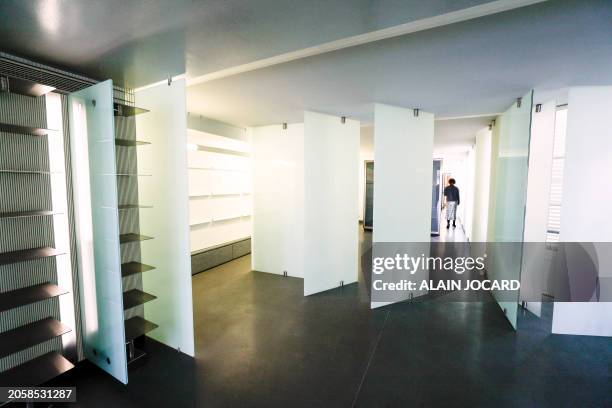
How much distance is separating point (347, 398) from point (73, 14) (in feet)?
9.80

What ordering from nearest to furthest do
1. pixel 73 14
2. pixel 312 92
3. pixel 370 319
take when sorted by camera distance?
1. pixel 73 14
2. pixel 312 92
3. pixel 370 319

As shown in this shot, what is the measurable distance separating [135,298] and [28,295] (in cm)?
73

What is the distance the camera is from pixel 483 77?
2.58 metres

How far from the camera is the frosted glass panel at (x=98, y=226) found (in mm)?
2119

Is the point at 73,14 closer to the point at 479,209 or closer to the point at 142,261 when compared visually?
the point at 142,261

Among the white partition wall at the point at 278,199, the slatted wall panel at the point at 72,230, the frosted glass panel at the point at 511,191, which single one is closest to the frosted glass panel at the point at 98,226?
the slatted wall panel at the point at 72,230

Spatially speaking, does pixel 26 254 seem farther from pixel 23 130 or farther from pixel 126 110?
pixel 126 110

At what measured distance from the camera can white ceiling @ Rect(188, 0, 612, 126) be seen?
5.69ft

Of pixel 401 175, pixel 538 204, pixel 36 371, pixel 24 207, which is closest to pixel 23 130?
pixel 24 207

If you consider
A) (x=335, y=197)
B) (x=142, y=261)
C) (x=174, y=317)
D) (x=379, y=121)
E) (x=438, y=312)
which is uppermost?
(x=379, y=121)

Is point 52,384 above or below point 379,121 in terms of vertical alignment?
below

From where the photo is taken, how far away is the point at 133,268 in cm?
265

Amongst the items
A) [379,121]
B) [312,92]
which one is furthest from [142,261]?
[379,121]

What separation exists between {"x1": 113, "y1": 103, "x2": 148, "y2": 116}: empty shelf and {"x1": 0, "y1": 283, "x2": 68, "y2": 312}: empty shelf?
151cm
